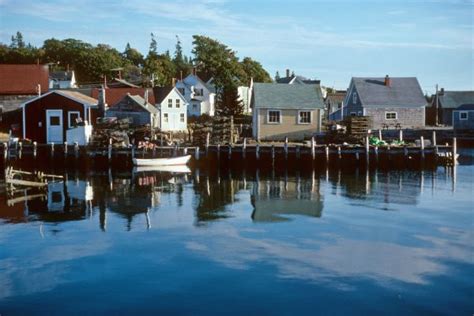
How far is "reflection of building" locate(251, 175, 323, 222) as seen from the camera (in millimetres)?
24797

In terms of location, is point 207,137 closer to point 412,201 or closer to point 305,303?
point 412,201

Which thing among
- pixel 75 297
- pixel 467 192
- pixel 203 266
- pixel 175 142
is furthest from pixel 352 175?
pixel 75 297

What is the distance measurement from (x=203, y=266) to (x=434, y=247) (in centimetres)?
785

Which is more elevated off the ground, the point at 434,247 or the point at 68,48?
the point at 68,48

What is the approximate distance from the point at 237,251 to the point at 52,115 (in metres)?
34.6

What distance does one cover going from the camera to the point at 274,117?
53.0 meters

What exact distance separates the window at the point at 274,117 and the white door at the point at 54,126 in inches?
723

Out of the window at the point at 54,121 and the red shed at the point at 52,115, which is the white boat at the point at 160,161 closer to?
the red shed at the point at 52,115

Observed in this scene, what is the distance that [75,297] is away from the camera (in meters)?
14.2

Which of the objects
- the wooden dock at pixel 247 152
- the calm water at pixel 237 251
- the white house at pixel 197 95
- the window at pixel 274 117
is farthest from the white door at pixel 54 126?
the white house at pixel 197 95

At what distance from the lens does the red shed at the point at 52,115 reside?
48250 millimetres

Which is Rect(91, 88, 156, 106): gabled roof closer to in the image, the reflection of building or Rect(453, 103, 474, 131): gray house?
the reflection of building

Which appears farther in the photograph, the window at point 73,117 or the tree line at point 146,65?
the tree line at point 146,65

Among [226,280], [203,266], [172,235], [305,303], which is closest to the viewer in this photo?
[305,303]
